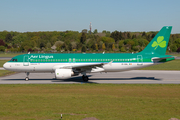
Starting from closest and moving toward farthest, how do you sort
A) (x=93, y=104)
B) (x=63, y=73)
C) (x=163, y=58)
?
(x=93, y=104) < (x=63, y=73) < (x=163, y=58)

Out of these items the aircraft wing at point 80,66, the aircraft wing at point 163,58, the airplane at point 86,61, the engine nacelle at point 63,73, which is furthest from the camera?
the aircraft wing at point 163,58

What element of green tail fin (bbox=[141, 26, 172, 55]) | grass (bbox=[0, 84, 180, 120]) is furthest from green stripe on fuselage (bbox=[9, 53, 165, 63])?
grass (bbox=[0, 84, 180, 120])

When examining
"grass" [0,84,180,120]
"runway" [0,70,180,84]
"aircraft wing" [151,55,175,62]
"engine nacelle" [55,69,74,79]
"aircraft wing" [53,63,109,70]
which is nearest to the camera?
"grass" [0,84,180,120]

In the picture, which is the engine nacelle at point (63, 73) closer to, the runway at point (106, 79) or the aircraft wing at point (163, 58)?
the runway at point (106, 79)

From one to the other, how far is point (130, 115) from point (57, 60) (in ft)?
63.3

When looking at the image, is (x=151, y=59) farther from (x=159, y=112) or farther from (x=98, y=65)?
(x=159, y=112)

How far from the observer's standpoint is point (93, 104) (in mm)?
17969

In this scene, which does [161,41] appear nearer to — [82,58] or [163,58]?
[163,58]

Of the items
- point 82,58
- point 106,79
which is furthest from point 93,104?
point 106,79

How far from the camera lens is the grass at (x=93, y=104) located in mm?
14673

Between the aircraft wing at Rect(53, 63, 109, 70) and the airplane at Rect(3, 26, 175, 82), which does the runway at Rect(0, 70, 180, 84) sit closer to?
the airplane at Rect(3, 26, 175, 82)

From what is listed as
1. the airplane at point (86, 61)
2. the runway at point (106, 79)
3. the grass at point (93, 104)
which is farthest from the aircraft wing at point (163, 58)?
the grass at point (93, 104)

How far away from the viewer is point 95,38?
628 ft

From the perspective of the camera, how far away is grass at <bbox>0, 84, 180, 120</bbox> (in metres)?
14.7
